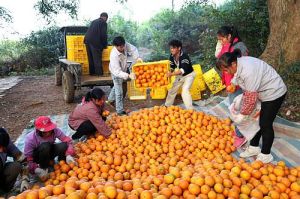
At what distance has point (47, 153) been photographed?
13.0 ft

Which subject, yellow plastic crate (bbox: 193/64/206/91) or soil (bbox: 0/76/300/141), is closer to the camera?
soil (bbox: 0/76/300/141)

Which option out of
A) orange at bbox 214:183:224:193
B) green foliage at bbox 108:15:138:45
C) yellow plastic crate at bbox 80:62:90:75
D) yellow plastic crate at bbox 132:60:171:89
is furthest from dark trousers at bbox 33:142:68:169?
green foliage at bbox 108:15:138:45

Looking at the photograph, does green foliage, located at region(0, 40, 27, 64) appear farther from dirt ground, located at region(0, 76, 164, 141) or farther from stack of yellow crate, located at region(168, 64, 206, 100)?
Answer: stack of yellow crate, located at region(168, 64, 206, 100)

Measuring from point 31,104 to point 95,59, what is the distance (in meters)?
2.16

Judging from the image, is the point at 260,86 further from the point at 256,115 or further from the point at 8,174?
the point at 8,174

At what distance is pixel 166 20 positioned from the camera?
14734 mm

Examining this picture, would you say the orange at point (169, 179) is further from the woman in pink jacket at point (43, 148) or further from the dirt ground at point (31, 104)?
the dirt ground at point (31, 104)

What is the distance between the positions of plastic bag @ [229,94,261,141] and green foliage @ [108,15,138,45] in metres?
12.7

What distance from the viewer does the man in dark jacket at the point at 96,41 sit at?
782 cm

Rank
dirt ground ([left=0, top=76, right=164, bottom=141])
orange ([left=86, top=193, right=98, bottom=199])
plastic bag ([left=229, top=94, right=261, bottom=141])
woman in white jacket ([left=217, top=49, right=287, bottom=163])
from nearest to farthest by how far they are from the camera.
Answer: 1. orange ([left=86, top=193, right=98, bottom=199])
2. woman in white jacket ([left=217, top=49, right=287, bottom=163])
3. plastic bag ([left=229, top=94, right=261, bottom=141])
4. dirt ground ([left=0, top=76, right=164, bottom=141])

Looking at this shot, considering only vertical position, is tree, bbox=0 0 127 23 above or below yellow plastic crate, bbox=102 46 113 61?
above

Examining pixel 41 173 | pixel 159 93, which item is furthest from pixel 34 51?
pixel 41 173

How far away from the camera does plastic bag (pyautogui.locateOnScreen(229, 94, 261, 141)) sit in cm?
405

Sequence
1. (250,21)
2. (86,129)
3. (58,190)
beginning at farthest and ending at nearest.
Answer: (250,21), (86,129), (58,190)
